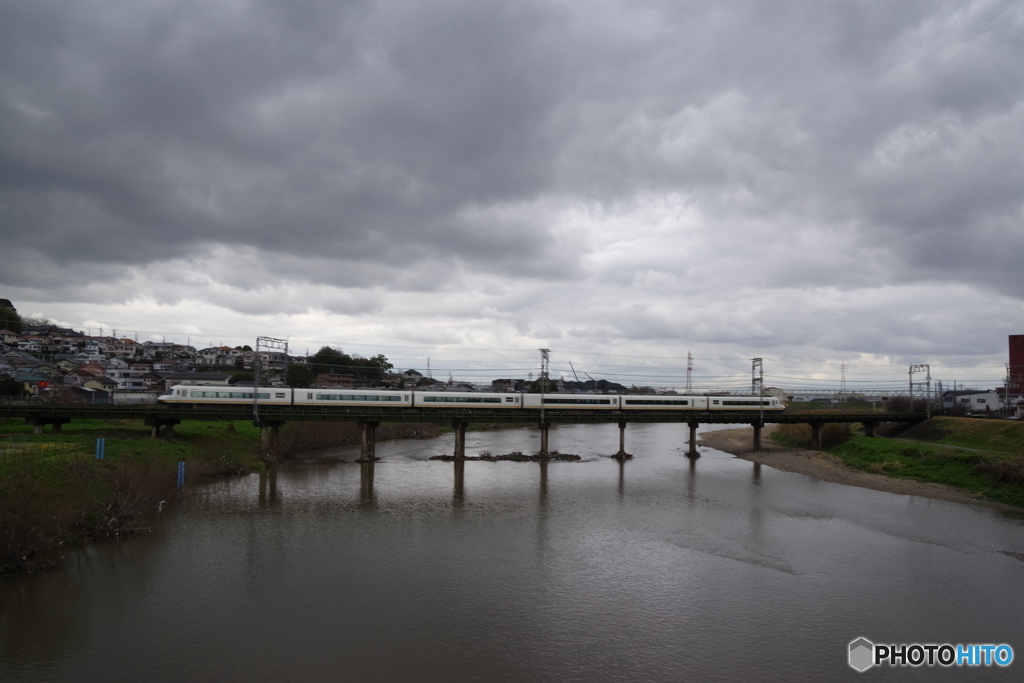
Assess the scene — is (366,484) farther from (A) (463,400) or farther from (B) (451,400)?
(A) (463,400)

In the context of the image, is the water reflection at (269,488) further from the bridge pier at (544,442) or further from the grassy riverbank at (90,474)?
the bridge pier at (544,442)

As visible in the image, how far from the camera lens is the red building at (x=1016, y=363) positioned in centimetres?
8331

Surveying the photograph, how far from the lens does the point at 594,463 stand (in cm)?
5691

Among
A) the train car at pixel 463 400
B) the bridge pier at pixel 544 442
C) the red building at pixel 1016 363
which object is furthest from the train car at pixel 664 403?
the red building at pixel 1016 363

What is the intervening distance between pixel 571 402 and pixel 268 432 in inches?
1182

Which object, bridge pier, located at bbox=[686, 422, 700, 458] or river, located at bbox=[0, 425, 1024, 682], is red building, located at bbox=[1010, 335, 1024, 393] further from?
river, located at bbox=[0, 425, 1024, 682]

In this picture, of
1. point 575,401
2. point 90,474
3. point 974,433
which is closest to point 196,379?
point 575,401

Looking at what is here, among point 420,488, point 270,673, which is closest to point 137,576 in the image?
point 270,673

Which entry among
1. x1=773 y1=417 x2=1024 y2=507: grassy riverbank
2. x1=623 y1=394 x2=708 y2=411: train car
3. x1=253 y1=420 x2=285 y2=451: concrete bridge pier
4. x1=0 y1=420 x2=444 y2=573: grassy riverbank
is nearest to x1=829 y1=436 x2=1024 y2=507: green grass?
x1=773 y1=417 x2=1024 y2=507: grassy riverbank

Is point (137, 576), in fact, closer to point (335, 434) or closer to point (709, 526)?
point (709, 526)

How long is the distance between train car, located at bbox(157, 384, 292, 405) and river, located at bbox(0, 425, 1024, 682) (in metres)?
15.8

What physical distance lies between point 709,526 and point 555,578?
42.1 feet

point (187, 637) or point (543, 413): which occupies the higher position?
point (543, 413)

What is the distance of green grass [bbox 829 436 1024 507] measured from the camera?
3903 centimetres
